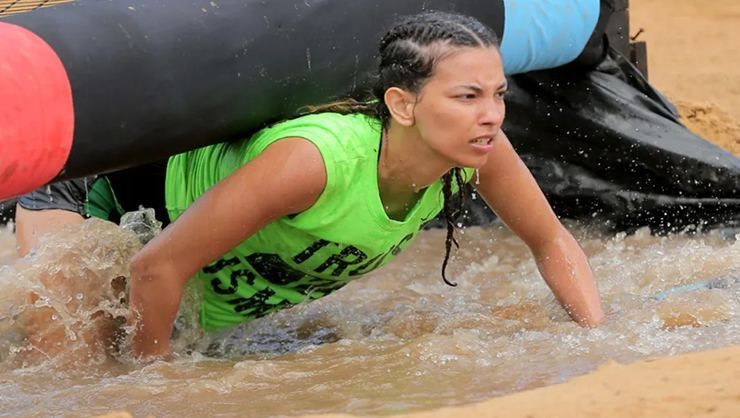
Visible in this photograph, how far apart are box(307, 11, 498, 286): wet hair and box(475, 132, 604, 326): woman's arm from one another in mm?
343

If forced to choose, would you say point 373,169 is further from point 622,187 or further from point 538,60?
point 622,187

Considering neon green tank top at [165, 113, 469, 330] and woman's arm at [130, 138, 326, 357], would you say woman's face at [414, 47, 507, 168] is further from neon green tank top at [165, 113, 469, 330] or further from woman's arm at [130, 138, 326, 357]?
woman's arm at [130, 138, 326, 357]

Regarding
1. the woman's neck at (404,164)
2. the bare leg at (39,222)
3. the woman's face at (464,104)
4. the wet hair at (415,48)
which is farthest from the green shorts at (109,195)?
the woman's face at (464,104)

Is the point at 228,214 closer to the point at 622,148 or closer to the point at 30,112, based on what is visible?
the point at 30,112

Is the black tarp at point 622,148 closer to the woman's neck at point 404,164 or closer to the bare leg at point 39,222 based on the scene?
the woman's neck at point 404,164

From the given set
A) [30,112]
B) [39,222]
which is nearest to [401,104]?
[30,112]

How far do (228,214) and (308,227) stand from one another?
0.76ft

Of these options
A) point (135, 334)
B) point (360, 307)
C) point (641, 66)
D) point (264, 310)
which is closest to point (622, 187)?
point (641, 66)

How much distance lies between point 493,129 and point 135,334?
1048 millimetres

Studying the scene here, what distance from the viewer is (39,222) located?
12.0ft

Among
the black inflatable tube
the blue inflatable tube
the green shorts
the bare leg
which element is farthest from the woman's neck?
the blue inflatable tube

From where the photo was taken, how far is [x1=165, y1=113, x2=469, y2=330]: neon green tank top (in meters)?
3.13

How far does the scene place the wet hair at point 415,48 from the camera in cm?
311

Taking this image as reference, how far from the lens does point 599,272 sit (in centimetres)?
435
